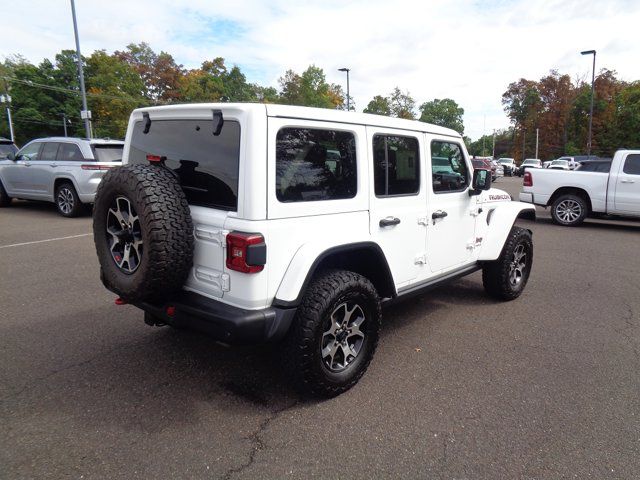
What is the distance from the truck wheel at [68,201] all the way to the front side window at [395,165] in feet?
29.4

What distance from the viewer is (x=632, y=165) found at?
980cm

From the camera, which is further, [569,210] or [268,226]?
[569,210]

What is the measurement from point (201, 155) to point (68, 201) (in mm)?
9008

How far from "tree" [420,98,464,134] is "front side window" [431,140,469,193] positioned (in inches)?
3837

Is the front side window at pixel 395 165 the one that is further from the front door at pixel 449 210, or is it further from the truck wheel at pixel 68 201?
the truck wheel at pixel 68 201

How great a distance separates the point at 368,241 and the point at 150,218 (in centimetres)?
145

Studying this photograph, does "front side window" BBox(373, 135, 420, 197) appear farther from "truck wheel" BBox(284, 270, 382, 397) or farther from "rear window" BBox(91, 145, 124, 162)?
"rear window" BBox(91, 145, 124, 162)

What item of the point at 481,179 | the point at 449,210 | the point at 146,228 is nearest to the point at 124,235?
the point at 146,228

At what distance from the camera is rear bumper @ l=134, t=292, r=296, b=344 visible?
8.15ft

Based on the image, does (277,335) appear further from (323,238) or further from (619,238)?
(619,238)

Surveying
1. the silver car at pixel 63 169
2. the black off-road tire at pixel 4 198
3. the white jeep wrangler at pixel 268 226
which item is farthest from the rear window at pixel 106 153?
the white jeep wrangler at pixel 268 226

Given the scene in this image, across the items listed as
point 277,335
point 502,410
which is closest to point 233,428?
point 277,335

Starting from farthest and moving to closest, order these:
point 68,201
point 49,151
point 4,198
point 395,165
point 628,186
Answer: point 4,198 → point 49,151 → point 68,201 → point 628,186 → point 395,165

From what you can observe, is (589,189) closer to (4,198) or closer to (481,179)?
(481,179)
